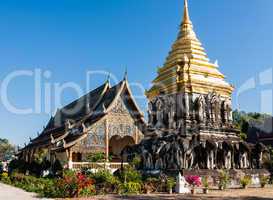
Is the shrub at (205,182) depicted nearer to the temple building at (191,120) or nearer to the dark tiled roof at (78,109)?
the temple building at (191,120)

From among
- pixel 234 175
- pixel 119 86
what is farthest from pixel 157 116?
pixel 119 86

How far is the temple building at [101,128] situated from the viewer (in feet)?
78.1

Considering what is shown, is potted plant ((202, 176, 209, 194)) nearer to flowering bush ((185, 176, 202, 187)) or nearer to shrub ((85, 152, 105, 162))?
flowering bush ((185, 176, 202, 187))

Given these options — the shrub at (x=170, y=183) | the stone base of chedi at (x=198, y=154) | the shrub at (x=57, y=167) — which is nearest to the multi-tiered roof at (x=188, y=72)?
the stone base of chedi at (x=198, y=154)

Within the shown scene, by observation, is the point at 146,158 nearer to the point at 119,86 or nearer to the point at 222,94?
the point at 222,94

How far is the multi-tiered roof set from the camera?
1764 cm

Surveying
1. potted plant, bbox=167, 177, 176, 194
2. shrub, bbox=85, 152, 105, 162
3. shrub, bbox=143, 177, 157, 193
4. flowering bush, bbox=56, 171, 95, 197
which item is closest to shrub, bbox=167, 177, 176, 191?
potted plant, bbox=167, 177, 176, 194

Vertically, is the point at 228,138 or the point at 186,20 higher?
the point at 186,20

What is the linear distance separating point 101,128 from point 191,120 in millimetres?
9407

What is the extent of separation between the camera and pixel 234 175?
15148 mm

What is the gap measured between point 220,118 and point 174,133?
2.52 meters

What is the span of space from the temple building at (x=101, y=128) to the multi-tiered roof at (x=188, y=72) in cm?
629

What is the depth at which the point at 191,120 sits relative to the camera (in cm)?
1698

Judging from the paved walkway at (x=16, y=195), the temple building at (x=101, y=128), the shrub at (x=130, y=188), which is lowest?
the paved walkway at (x=16, y=195)
